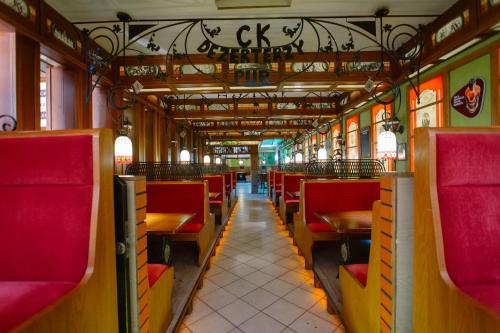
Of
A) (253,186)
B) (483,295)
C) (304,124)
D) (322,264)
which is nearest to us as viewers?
(483,295)

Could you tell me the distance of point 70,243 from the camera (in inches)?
49.1

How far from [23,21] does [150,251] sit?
131 inches

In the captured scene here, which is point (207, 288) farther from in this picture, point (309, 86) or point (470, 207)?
point (309, 86)

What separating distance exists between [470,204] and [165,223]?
8.25 ft

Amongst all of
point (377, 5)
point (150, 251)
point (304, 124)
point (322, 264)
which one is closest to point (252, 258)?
point (322, 264)

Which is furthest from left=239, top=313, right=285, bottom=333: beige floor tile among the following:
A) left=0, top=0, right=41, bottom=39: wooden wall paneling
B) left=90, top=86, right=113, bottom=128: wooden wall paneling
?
left=90, top=86, right=113, bottom=128: wooden wall paneling

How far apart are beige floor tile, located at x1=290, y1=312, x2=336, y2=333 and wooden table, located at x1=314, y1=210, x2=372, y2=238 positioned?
882 millimetres

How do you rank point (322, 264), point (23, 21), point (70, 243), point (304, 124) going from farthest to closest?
point (304, 124)
point (322, 264)
point (23, 21)
point (70, 243)

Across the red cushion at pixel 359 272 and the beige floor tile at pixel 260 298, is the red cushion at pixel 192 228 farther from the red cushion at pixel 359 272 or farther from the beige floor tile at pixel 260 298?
the red cushion at pixel 359 272

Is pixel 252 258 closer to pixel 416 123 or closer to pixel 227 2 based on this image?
pixel 227 2

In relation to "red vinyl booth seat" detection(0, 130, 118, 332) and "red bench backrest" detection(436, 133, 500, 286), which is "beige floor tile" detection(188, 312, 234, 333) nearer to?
"red vinyl booth seat" detection(0, 130, 118, 332)

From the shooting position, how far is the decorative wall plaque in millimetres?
3766

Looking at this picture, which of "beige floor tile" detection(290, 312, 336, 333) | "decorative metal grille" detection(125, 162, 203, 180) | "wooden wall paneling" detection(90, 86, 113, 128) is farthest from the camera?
"wooden wall paneling" detection(90, 86, 113, 128)

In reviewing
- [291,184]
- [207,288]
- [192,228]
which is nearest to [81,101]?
[192,228]
